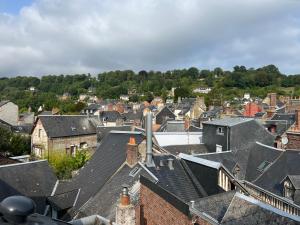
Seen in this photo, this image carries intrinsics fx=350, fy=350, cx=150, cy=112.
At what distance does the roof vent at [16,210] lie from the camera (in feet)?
7.86

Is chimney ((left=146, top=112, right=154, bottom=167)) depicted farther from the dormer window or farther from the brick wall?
the dormer window

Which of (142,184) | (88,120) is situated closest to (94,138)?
(88,120)

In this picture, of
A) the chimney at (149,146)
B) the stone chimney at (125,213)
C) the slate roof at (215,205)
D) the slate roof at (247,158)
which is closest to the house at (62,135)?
the slate roof at (247,158)

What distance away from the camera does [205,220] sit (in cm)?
1260

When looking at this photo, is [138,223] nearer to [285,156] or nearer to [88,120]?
[285,156]

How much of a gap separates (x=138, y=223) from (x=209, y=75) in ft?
598

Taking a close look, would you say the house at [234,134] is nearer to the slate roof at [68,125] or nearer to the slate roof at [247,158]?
the slate roof at [247,158]

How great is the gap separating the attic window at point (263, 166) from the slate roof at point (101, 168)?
29.4 ft

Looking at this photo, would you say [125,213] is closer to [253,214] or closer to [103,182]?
[253,214]

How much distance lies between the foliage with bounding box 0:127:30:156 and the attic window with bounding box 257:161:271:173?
26136 mm

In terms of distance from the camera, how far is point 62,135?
3928cm

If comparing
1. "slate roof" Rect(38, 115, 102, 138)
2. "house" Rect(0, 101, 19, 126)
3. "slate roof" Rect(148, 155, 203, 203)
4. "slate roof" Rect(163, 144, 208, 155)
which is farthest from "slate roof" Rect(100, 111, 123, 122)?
"slate roof" Rect(148, 155, 203, 203)

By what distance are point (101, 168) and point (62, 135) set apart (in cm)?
2086

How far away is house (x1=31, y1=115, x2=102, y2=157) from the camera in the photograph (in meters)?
38.3
